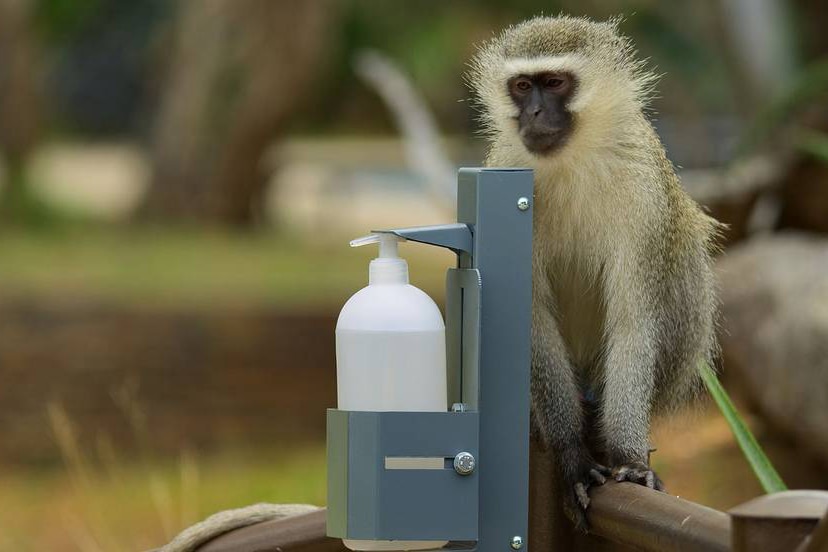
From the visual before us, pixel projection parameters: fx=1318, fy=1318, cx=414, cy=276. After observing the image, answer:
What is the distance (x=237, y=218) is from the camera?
8.61 metres

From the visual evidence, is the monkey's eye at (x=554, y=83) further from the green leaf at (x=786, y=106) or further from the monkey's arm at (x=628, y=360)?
the green leaf at (x=786, y=106)

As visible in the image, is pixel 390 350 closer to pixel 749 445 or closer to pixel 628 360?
pixel 749 445

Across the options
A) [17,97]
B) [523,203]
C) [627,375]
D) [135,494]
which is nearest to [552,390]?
[627,375]

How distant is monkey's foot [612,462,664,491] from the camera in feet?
6.55

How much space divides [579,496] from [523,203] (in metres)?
0.49

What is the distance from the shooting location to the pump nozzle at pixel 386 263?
1492 millimetres

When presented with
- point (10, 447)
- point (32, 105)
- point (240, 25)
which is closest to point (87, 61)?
point (32, 105)

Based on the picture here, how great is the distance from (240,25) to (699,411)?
221 inches

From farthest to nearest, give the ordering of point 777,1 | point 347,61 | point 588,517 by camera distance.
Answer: point 347,61 < point 777,1 < point 588,517

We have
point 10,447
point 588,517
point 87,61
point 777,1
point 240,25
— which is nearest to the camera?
point 588,517

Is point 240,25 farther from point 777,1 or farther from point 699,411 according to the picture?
point 699,411

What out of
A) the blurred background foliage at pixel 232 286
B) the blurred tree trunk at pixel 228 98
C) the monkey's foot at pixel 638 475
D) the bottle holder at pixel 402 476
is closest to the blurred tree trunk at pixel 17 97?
the blurred background foliage at pixel 232 286

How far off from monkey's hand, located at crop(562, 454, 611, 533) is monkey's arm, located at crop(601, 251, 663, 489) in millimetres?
206

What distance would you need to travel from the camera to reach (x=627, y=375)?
2229 mm
